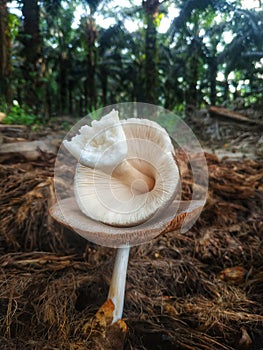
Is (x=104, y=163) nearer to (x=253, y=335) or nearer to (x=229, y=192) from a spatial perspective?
(x=253, y=335)

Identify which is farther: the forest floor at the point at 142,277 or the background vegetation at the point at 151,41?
the background vegetation at the point at 151,41

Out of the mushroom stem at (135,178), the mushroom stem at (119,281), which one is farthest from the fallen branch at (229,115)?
the mushroom stem at (119,281)

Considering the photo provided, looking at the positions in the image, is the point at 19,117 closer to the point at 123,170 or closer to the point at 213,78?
the point at 213,78

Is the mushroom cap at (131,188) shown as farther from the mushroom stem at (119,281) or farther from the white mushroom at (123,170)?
the mushroom stem at (119,281)

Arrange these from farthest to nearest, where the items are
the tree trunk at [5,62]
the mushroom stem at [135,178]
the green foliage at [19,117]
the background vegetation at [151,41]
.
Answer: the green foliage at [19,117], the tree trunk at [5,62], the background vegetation at [151,41], the mushroom stem at [135,178]

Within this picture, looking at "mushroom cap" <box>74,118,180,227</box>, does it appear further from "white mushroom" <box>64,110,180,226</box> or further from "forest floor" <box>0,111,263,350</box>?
"forest floor" <box>0,111,263,350</box>

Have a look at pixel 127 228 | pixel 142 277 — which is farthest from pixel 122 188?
pixel 142 277
